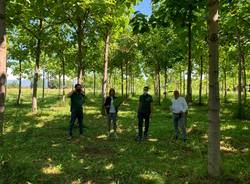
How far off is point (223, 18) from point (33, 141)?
10.0m

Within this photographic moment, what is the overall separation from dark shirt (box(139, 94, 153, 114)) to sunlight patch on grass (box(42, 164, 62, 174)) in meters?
5.93

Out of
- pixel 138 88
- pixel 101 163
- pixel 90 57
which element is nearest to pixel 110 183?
pixel 101 163

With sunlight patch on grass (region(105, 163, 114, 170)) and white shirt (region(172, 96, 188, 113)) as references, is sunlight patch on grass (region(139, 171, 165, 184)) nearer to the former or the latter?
sunlight patch on grass (region(105, 163, 114, 170))

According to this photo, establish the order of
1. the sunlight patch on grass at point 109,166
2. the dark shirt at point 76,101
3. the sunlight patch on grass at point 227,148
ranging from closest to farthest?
the sunlight patch on grass at point 109,166, the sunlight patch on grass at point 227,148, the dark shirt at point 76,101

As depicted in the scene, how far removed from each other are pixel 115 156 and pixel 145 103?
13.2ft

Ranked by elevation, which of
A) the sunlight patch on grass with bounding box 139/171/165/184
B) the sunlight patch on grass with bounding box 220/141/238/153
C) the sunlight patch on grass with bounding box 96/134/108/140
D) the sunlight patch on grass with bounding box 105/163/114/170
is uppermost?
the sunlight patch on grass with bounding box 96/134/108/140

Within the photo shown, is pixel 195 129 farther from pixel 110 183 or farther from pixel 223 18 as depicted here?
pixel 110 183

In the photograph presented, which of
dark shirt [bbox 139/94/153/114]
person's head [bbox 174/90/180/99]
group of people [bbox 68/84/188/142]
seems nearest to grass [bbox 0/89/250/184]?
group of people [bbox 68/84/188/142]

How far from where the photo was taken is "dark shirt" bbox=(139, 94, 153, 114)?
15688 millimetres

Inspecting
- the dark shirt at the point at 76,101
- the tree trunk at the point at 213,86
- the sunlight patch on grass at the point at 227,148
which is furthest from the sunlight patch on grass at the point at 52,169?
the sunlight patch on grass at the point at 227,148

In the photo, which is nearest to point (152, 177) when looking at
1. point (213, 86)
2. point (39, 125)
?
point (213, 86)

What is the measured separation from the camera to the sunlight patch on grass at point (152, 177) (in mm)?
9211

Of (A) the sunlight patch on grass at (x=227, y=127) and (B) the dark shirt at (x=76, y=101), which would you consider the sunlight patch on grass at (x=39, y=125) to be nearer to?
(B) the dark shirt at (x=76, y=101)

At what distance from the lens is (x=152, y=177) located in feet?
31.1
